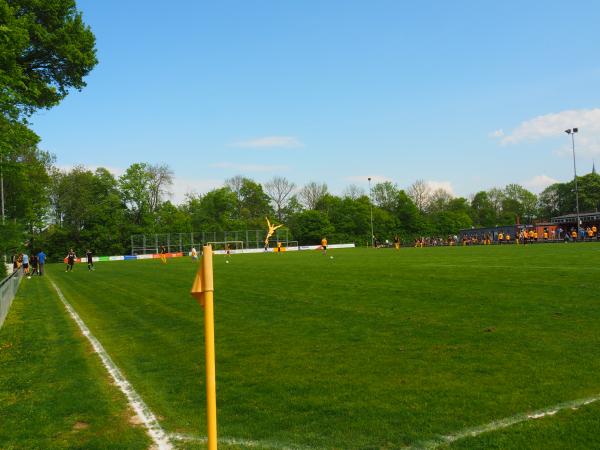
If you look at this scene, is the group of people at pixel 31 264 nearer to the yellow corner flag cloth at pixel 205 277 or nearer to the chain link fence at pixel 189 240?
the chain link fence at pixel 189 240

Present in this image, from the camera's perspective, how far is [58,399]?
6242 millimetres

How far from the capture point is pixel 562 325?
27.6 ft

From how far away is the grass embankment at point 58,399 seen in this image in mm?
4867

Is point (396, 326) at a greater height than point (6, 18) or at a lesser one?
lesser

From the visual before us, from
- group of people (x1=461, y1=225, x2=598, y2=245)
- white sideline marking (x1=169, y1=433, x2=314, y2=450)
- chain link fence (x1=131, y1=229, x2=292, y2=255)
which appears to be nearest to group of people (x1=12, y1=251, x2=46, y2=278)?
chain link fence (x1=131, y1=229, x2=292, y2=255)

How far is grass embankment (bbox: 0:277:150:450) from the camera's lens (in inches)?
192

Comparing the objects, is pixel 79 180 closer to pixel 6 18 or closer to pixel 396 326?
pixel 6 18

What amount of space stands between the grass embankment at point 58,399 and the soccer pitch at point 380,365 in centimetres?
43

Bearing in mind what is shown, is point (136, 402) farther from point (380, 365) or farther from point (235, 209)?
point (235, 209)

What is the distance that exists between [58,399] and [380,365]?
4192mm

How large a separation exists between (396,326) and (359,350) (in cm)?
185

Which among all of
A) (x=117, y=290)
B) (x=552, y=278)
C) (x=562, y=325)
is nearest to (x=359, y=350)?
(x=562, y=325)

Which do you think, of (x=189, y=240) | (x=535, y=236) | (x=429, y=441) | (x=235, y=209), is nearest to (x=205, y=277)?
(x=429, y=441)

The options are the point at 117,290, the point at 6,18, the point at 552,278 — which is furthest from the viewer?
the point at 117,290
